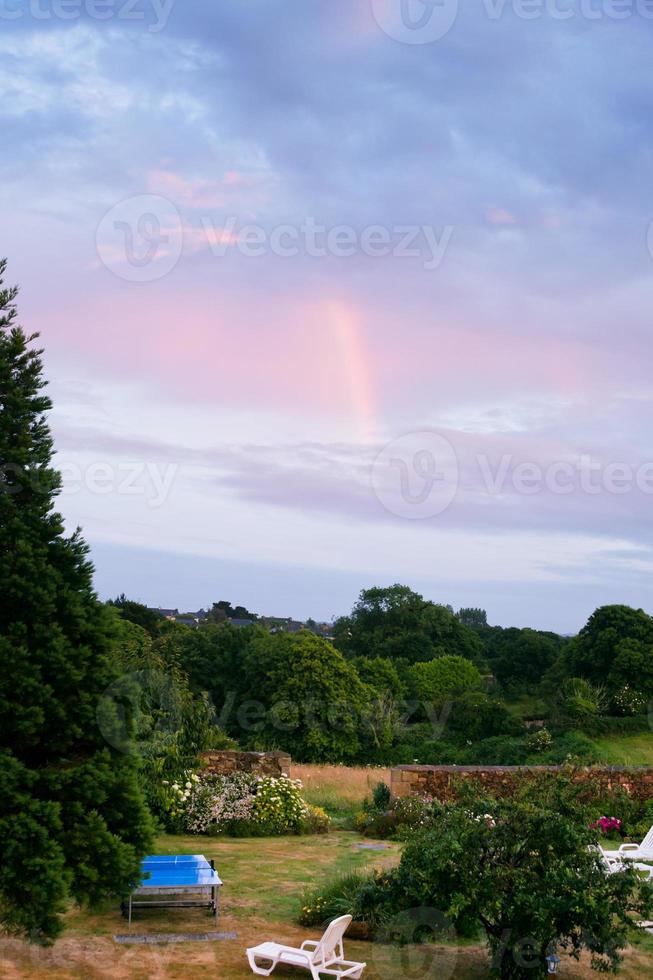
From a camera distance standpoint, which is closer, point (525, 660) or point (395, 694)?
point (395, 694)

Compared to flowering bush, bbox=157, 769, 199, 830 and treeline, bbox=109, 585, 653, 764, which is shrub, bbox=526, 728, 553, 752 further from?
flowering bush, bbox=157, 769, 199, 830

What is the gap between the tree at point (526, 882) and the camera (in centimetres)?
683

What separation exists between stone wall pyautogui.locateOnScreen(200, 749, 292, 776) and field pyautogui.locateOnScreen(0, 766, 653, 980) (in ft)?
10.1

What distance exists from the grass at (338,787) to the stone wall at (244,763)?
1.31 m

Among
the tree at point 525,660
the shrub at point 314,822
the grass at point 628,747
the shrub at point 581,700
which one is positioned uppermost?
the tree at point 525,660

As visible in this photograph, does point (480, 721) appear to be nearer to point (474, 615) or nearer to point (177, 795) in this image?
point (177, 795)

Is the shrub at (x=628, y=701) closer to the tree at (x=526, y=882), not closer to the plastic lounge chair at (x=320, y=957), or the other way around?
the tree at (x=526, y=882)

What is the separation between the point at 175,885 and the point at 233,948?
0.90 metres

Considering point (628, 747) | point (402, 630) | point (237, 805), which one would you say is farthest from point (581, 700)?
point (402, 630)

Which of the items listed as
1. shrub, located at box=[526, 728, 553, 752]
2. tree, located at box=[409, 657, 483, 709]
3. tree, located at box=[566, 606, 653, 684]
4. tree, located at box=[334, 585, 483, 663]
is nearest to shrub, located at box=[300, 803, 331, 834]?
shrub, located at box=[526, 728, 553, 752]

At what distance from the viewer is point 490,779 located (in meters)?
15.1

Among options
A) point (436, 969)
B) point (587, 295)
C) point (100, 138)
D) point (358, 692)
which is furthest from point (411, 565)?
point (436, 969)

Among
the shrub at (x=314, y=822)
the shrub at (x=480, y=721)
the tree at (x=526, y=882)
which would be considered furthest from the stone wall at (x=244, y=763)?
the shrub at (x=480, y=721)

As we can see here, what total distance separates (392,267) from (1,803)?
33.5ft
